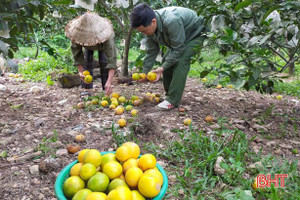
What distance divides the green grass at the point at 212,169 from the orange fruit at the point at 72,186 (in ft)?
2.28

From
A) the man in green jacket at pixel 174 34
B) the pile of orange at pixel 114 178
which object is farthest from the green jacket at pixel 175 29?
the pile of orange at pixel 114 178

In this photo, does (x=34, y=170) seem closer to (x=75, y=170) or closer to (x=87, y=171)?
(x=75, y=170)

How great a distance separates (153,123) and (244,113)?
1.36 metres

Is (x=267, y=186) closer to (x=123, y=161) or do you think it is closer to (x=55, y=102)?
(x=123, y=161)

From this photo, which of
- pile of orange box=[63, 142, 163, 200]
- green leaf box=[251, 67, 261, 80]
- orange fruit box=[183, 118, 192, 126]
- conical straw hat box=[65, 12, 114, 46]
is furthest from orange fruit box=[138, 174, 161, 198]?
conical straw hat box=[65, 12, 114, 46]

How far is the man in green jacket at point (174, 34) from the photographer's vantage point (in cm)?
301

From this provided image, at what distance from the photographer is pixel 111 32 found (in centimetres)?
361

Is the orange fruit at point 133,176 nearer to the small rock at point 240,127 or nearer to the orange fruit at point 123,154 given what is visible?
the orange fruit at point 123,154

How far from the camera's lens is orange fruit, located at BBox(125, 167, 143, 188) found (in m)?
1.52

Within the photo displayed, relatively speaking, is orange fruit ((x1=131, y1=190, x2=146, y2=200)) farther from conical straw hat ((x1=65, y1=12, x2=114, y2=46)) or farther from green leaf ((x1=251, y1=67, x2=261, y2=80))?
conical straw hat ((x1=65, y1=12, x2=114, y2=46))

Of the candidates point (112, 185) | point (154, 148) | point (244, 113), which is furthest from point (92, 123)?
point (244, 113)

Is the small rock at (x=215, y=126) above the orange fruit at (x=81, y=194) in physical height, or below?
below

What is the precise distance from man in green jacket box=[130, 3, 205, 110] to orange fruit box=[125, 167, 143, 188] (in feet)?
6.22

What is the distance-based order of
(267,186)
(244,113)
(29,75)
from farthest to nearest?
(29,75), (244,113), (267,186)
